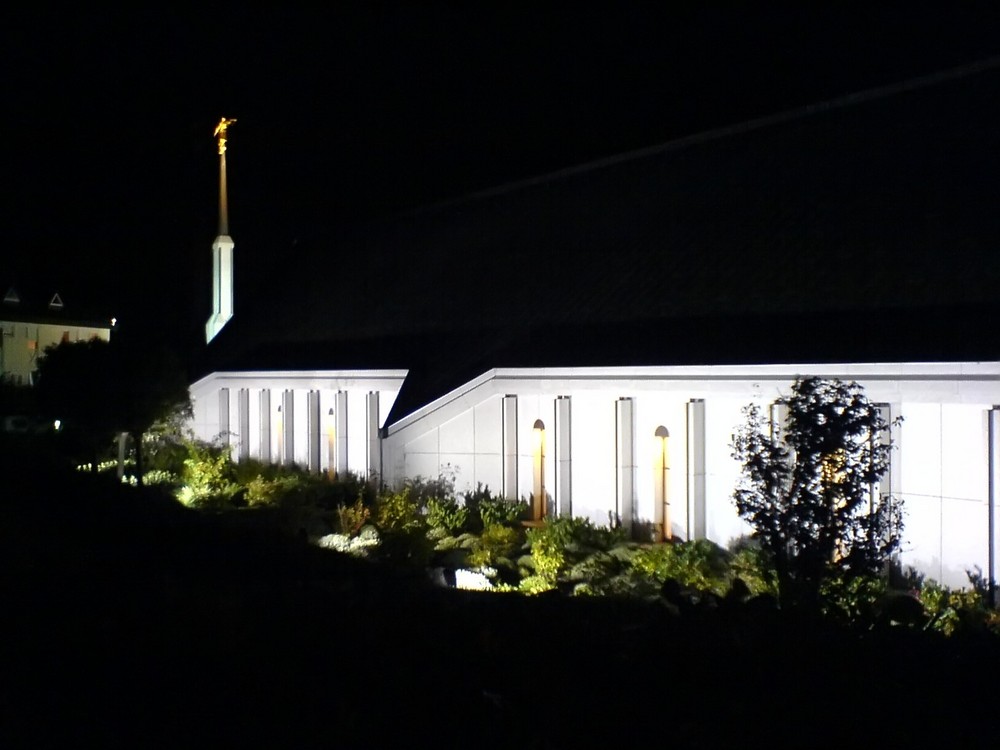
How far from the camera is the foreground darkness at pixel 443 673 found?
17.6 feet

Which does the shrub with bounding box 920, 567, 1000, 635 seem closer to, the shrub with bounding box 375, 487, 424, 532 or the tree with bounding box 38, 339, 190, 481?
the shrub with bounding box 375, 487, 424, 532

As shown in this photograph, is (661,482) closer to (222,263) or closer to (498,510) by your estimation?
(498,510)

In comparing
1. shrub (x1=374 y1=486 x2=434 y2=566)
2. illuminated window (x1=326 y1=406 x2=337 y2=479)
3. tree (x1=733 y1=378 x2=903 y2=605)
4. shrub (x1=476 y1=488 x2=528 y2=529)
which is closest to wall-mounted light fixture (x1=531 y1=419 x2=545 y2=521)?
shrub (x1=476 y1=488 x2=528 y2=529)

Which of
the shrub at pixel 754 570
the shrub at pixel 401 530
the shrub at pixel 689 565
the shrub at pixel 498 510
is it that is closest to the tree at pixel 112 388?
the shrub at pixel 401 530

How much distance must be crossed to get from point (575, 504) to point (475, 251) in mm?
9066

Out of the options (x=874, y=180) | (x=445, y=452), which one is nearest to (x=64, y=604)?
(x=445, y=452)

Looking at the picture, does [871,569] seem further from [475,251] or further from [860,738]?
[475,251]

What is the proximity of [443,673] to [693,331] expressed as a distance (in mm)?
9768

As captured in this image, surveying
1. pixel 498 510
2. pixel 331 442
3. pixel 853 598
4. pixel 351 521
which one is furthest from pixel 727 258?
pixel 331 442

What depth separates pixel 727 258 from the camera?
54.6 ft

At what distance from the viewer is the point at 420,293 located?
23.5 m

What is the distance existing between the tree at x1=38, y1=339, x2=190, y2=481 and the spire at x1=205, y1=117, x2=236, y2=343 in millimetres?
9273

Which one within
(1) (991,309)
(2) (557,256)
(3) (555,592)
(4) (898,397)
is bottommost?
(3) (555,592)

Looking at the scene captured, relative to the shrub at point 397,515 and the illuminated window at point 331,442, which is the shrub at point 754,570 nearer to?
the shrub at point 397,515
